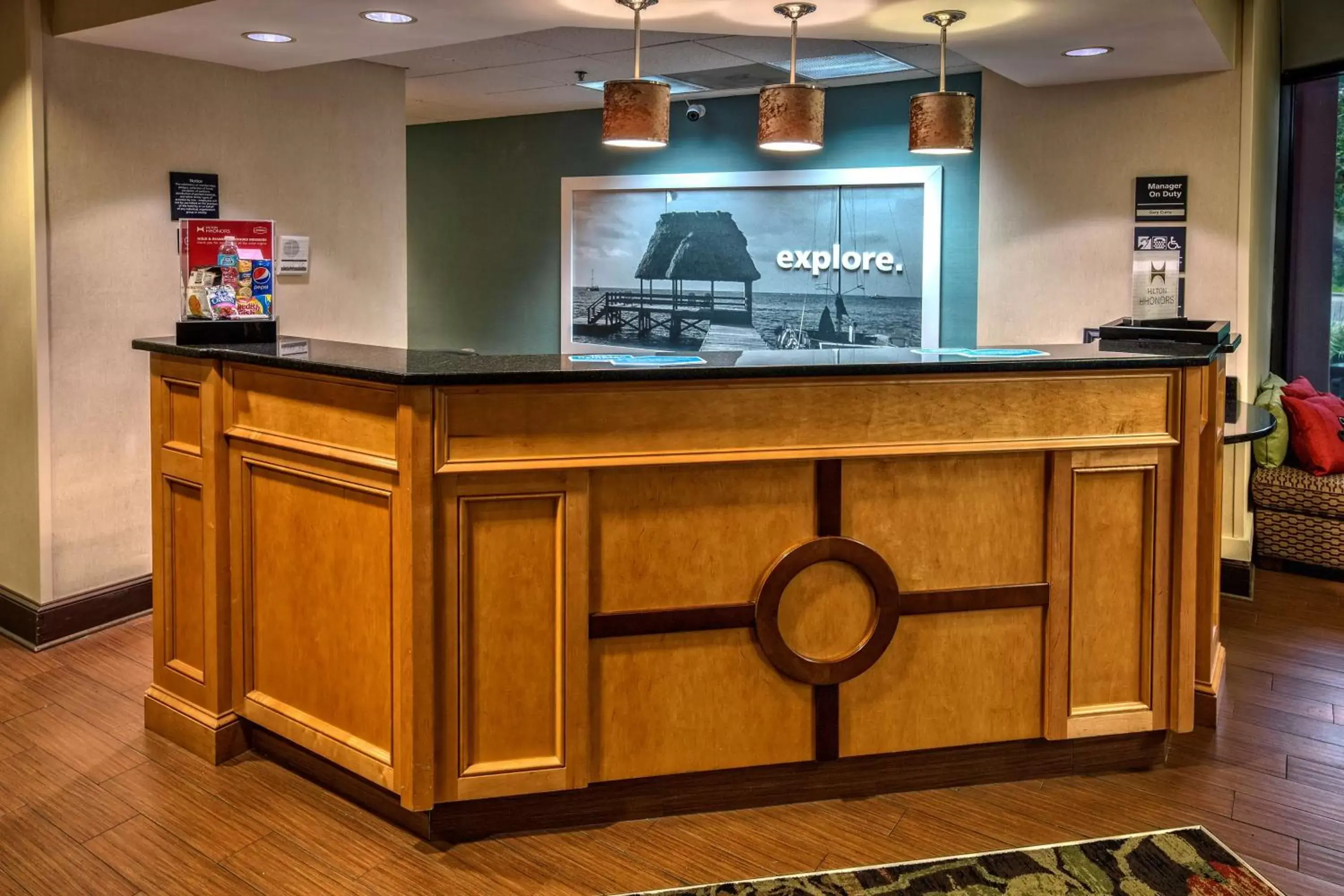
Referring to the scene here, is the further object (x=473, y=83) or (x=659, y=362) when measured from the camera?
(x=473, y=83)

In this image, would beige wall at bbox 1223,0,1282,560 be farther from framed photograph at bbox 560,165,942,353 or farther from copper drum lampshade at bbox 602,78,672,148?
copper drum lampshade at bbox 602,78,672,148

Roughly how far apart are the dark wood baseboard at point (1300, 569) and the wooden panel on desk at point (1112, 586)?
2712 mm

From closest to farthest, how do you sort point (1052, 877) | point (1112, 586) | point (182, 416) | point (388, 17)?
point (1052, 877)
point (1112, 586)
point (182, 416)
point (388, 17)

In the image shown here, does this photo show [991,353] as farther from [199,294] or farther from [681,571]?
[199,294]

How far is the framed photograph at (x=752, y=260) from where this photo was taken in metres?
5.98

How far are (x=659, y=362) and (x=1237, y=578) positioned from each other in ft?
11.1

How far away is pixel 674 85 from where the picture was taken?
6109 millimetres

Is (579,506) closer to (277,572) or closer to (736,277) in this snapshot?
(277,572)

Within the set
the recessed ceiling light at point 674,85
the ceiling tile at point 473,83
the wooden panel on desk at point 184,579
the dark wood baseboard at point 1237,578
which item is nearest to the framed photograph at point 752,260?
the recessed ceiling light at point 674,85

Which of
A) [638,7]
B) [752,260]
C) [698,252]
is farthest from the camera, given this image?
[698,252]

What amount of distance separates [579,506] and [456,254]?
17.7ft

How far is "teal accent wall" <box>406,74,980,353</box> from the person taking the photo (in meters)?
5.94

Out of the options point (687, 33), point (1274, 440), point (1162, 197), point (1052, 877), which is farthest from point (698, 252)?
point (1052, 877)

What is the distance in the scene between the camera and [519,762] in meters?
2.65
